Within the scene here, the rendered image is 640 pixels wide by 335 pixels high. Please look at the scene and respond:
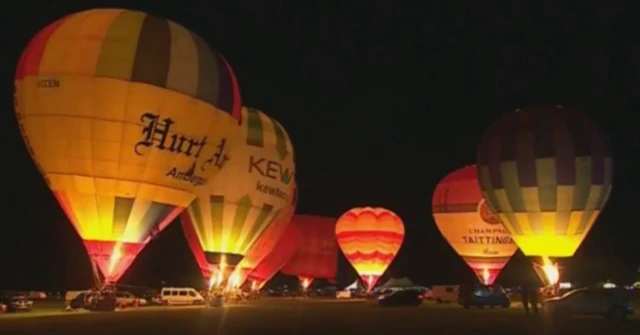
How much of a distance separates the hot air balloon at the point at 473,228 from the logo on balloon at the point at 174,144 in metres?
17.9

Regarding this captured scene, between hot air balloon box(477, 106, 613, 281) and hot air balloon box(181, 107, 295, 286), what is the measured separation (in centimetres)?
978

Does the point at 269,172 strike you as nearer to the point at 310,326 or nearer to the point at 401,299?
the point at 401,299

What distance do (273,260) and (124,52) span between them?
2834cm

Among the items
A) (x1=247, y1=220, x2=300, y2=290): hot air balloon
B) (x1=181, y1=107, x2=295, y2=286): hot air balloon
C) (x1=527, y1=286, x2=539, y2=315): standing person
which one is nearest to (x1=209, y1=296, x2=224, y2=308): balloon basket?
(x1=181, y1=107, x2=295, y2=286): hot air balloon

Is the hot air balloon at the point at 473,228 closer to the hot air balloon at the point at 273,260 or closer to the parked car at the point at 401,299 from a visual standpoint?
the parked car at the point at 401,299

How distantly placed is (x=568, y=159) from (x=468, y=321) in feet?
39.2

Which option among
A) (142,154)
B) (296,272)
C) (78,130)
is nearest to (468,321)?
(142,154)

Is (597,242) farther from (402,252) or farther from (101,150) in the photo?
(101,150)

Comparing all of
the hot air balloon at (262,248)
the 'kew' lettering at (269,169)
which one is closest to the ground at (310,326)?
the 'kew' lettering at (269,169)

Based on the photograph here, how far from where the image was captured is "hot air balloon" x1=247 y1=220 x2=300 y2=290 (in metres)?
48.6

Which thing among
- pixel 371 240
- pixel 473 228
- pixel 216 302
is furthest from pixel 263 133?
pixel 371 240

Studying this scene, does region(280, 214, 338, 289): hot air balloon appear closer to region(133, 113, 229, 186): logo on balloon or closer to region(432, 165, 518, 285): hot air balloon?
region(432, 165, 518, 285): hot air balloon

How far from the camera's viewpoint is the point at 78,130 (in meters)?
22.7

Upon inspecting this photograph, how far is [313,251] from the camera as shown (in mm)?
60656
